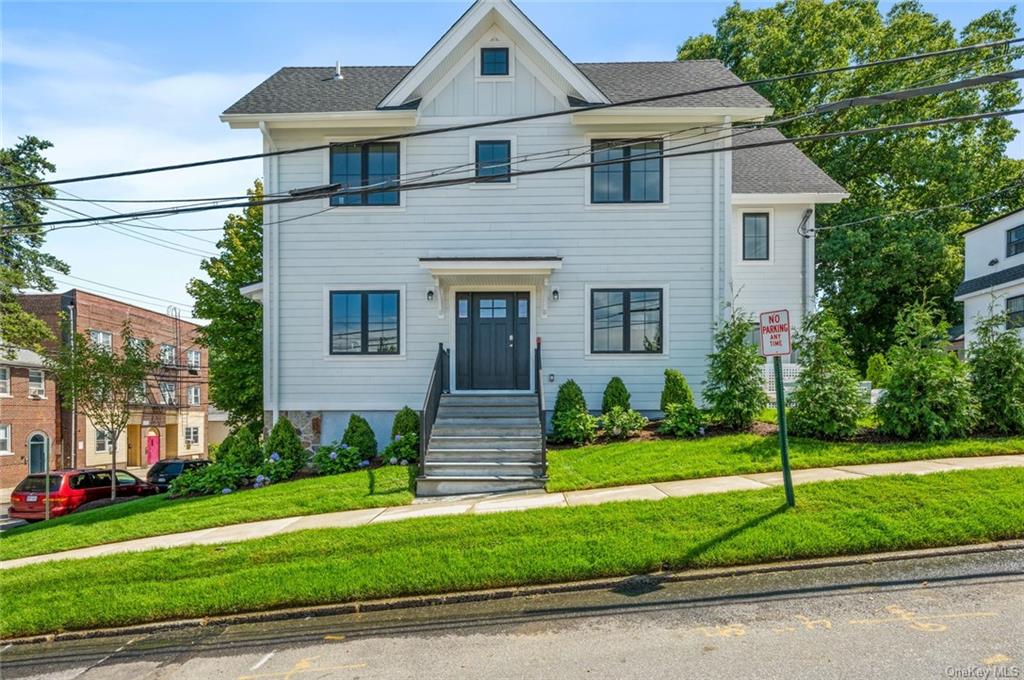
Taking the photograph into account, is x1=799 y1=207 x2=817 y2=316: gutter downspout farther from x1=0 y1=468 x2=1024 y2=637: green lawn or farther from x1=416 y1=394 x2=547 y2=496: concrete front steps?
x1=0 y1=468 x2=1024 y2=637: green lawn

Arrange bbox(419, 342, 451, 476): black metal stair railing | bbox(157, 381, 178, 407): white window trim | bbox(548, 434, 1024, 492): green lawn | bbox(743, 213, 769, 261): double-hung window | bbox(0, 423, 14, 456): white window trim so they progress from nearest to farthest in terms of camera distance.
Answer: bbox(548, 434, 1024, 492): green lawn → bbox(419, 342, 451, 476): black metal stair railing → bbox(743, 213, 769, 261): double-hung window → bbox(0, 423, 14, 456): white window trim → bbox(157, 381, 178, 407): white window trim

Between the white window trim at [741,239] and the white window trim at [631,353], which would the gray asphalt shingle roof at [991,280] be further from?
the white window trim at [631,353]

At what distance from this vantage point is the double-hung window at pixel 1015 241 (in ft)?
76.5

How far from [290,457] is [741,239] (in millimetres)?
12053

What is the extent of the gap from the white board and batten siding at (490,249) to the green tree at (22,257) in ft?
52.7

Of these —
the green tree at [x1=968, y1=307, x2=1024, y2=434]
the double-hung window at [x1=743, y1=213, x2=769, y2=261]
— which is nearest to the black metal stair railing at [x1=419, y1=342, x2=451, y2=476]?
the double-hung window at [x1=743, y1=213, x2=769, y2=261]

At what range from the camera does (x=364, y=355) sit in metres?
13.6

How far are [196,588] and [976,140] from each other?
33119mm

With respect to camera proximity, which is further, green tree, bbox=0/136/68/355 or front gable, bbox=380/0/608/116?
green tree, bbox=0/136/68/355

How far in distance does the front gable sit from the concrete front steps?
6043mm

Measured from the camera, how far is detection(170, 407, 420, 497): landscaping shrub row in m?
12.3

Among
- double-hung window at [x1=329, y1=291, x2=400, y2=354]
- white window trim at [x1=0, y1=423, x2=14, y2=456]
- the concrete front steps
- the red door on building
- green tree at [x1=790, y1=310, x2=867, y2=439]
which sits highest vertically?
double-hung window at [x1=329, y1=291, x2=400, y2=354]

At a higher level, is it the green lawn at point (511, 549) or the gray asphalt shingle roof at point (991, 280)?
the gray asphalt shingle roof at point (991, 280)

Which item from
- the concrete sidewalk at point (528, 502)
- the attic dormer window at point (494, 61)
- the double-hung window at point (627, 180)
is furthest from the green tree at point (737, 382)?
the attic dormer window at point (494, 61)
